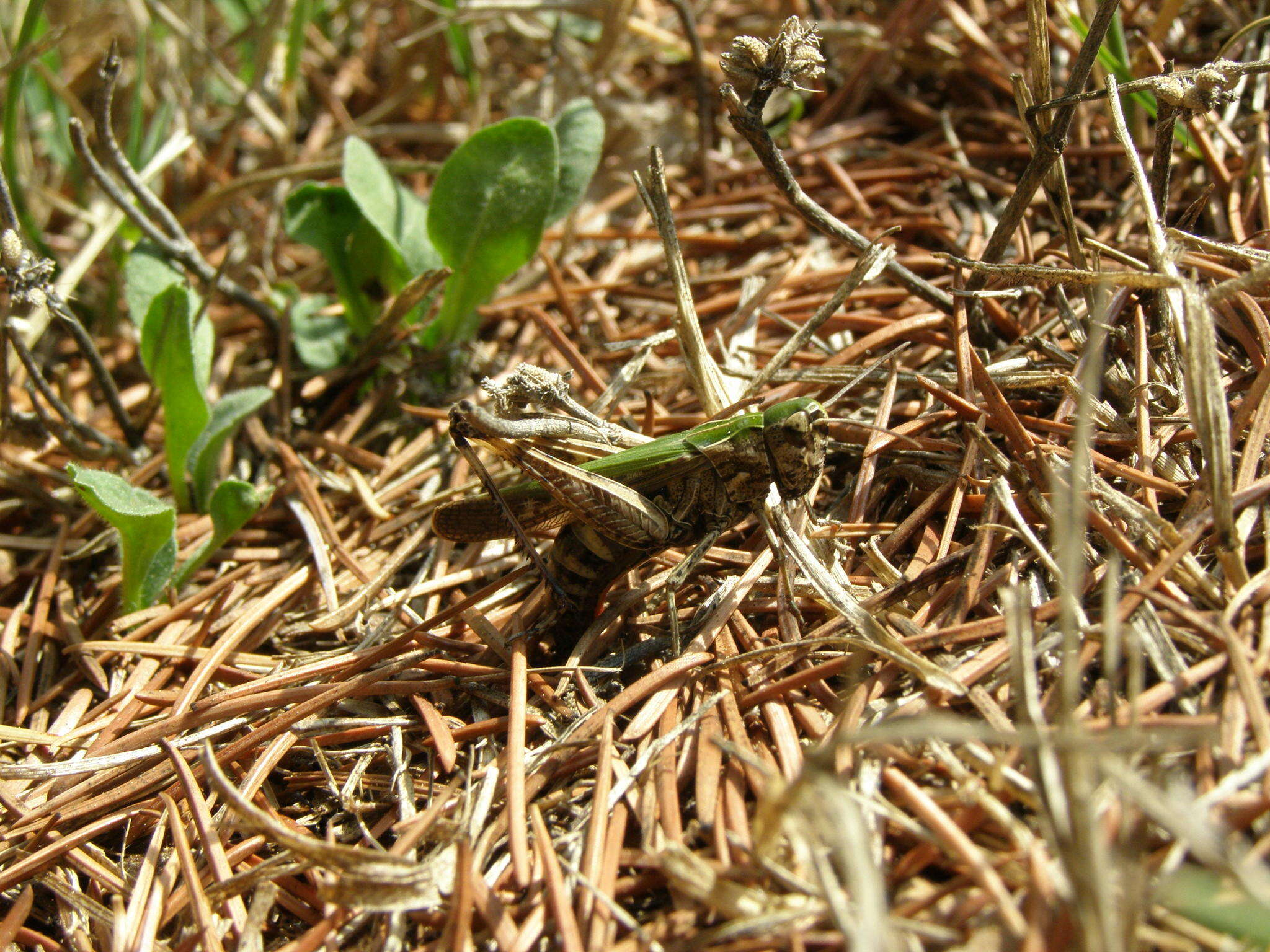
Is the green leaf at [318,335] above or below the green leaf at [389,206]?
below

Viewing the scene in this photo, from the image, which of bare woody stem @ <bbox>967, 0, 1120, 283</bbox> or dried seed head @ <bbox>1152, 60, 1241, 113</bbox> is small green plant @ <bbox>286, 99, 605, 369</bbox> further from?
dried seed head @ <bbox>1152, 60, 1241, 113</bbox>

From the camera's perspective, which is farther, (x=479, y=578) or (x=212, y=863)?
(x=479, y=578)

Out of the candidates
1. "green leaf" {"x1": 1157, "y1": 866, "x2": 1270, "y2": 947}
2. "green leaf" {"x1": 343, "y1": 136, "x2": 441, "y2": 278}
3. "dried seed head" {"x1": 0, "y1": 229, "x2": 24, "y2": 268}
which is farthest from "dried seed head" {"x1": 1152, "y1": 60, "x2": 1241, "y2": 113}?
"dried seed head" {"x1": 0, "y1": 229, "x2": 24, "y2": 268}

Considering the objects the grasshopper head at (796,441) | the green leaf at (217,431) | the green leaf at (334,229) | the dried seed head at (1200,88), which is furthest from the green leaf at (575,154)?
the dried seed head at (1200,88)

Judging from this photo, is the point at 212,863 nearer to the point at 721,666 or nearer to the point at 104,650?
the point at 104,650

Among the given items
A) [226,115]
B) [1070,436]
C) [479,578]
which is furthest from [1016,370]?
[226,115]

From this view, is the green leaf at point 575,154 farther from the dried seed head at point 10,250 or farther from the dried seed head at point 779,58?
the dried seed head at point 10,250

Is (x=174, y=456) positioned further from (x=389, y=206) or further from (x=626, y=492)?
(x=626, y=492)

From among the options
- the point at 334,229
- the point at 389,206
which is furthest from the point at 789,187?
the point at 334,229
